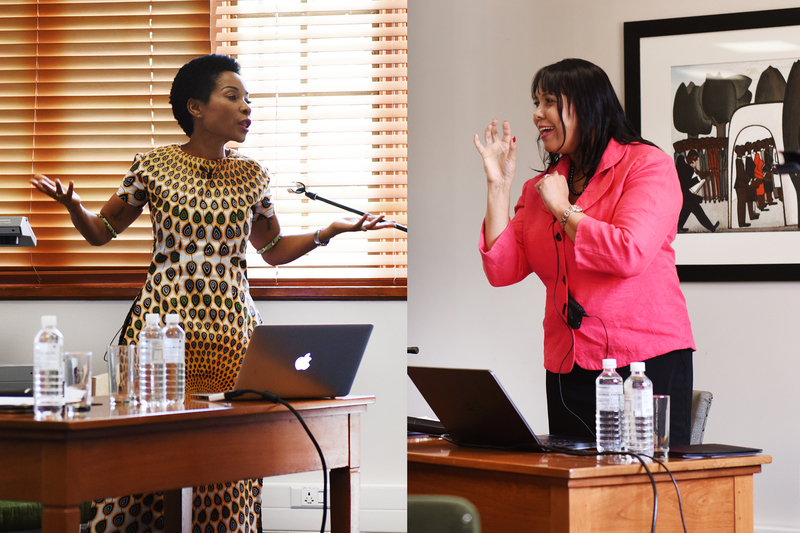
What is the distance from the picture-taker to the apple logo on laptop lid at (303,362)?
132cm

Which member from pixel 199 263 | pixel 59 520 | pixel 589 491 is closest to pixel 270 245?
pixel 199 263

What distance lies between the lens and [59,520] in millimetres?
965

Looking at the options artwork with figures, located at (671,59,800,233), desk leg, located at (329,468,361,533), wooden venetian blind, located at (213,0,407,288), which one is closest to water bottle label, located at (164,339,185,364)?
desk leg, located at (329,468,361,533)

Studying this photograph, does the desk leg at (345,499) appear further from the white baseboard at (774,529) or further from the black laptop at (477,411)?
the white baseboard at (774,529)

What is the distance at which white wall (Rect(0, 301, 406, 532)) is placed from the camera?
6.46 ft

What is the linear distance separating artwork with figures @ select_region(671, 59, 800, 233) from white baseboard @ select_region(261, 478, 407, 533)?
1275mm

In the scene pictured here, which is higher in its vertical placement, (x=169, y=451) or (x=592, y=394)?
(x=592, y=394)

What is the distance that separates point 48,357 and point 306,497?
1.22 meters

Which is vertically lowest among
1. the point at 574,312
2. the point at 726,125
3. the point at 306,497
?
the point at 306,497

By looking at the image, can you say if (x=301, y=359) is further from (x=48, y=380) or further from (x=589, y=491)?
(x=589, y=491)

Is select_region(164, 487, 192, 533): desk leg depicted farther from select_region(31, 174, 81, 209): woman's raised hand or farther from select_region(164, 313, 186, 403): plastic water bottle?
select_region(31, 174, 81, 209): woman's raised hand

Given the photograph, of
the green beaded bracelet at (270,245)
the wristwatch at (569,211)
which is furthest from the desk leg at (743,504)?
the green beaded bracelet at (270,245)

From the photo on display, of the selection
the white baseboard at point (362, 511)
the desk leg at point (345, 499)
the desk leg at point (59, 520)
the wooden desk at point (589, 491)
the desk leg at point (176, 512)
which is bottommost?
the white baseboard at point (362, 511)

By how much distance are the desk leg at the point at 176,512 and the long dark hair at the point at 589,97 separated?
4.11 ft
